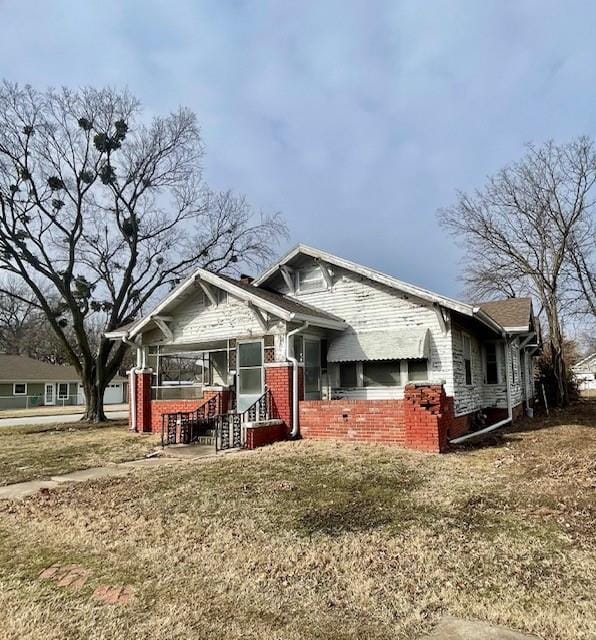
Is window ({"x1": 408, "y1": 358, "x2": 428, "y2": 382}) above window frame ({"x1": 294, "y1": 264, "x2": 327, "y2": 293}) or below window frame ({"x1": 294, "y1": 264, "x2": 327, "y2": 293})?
below

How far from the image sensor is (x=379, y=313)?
14117 mm

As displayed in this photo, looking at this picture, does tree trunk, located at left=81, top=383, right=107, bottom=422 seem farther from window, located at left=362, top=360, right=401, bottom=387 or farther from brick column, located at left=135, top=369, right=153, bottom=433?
window, located at left=362, top=360, right=401, bottom=387

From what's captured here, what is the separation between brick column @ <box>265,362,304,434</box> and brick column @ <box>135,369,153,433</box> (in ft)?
17.9

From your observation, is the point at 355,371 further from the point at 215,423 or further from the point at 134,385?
the point at 134,385

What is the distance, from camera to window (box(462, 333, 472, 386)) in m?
15.0

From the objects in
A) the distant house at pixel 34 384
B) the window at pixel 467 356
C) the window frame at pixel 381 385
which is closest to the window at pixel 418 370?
the window frame at pixel 381 385

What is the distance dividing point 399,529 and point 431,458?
4315mm

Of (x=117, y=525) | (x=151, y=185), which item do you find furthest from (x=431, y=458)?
(x=151, y=185)

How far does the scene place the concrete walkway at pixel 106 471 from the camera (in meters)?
7.93

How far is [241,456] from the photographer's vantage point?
10164mm

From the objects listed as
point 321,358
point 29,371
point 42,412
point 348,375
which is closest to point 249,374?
point 321,358

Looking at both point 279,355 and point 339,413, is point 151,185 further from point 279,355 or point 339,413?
point 339,413

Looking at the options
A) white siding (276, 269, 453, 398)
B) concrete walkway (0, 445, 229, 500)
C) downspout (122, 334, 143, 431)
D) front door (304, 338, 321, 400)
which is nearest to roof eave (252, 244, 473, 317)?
white siding (276, 269, 453, 398)

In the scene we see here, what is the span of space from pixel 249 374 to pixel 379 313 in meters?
3.91
